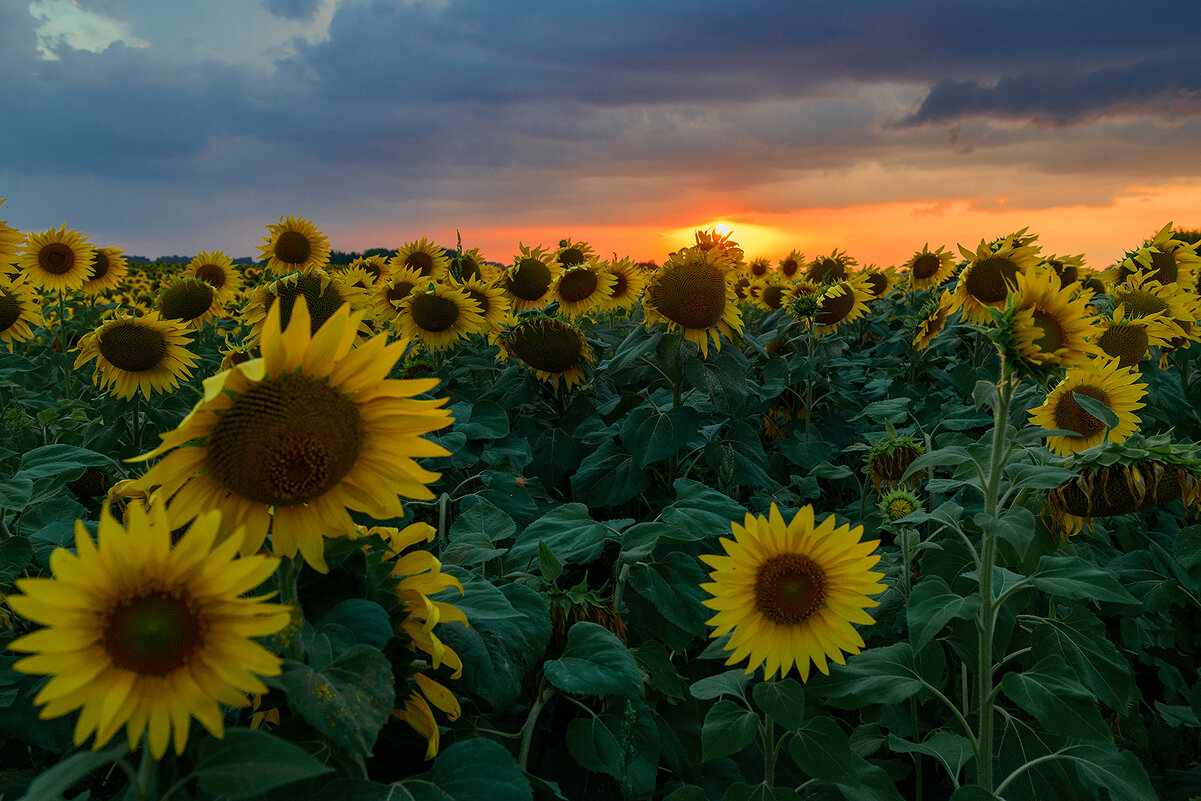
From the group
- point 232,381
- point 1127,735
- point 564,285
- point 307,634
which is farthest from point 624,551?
point 564,285

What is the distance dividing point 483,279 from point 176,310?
208cm

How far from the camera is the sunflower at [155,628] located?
3.04ft

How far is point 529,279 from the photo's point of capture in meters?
5.31

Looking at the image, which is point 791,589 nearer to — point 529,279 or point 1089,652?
point 1089,652

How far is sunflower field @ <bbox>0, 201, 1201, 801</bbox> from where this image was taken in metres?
0.97

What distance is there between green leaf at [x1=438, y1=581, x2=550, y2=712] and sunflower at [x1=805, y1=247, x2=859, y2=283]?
6.09 metres

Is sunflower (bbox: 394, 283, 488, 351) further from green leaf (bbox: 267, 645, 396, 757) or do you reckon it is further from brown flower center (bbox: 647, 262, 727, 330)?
green leaf (bbox: 267, 645, 396, 757)

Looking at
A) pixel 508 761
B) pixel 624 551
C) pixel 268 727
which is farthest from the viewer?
pixel 624 551

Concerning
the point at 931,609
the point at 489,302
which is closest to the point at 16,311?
the point at 489,302

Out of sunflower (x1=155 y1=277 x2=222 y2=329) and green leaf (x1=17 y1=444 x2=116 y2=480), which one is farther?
sunflower (x1=155 y1=277 x2=222 y2=329)

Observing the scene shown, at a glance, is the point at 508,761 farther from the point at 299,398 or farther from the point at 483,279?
the point at 483,279

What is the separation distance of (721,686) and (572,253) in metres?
4.27

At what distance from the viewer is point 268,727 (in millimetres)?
1337

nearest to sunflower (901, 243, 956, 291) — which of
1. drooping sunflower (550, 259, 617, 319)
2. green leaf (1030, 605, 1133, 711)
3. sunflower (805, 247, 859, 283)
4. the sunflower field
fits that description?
sunflower (805, 247, 859, 283)
